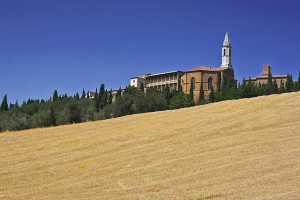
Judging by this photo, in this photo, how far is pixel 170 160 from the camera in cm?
2606

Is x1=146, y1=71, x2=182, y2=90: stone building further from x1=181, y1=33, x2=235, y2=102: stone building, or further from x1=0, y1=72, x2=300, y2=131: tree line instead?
x1=0, y1=72, x2=300, y2=131: tree line

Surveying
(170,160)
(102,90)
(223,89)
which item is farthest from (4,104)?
Result: (170,160)

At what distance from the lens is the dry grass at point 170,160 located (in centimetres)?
1977

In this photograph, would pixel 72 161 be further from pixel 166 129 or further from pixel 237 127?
pixel 237 127

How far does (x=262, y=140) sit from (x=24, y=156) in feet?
57.5

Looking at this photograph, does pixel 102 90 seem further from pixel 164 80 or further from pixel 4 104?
pixel 164 80

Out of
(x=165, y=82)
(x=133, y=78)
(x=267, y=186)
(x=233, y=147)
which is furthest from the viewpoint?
(x=133, y=78)

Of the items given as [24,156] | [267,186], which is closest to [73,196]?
[267,186]

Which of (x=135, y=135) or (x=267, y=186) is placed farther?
(x=135, y=135)

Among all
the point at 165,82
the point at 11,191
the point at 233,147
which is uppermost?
the point at 165,82

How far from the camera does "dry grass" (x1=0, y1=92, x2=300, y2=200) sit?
19766mm

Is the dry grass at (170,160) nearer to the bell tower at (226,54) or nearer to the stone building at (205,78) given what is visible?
the stone building at (205,78)

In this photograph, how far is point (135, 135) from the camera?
118 feet

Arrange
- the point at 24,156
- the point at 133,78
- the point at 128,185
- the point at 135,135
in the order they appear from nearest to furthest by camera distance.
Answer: the point at 128,185 → the point at 24,156 → the point at 135,135 → the point at 133,78
